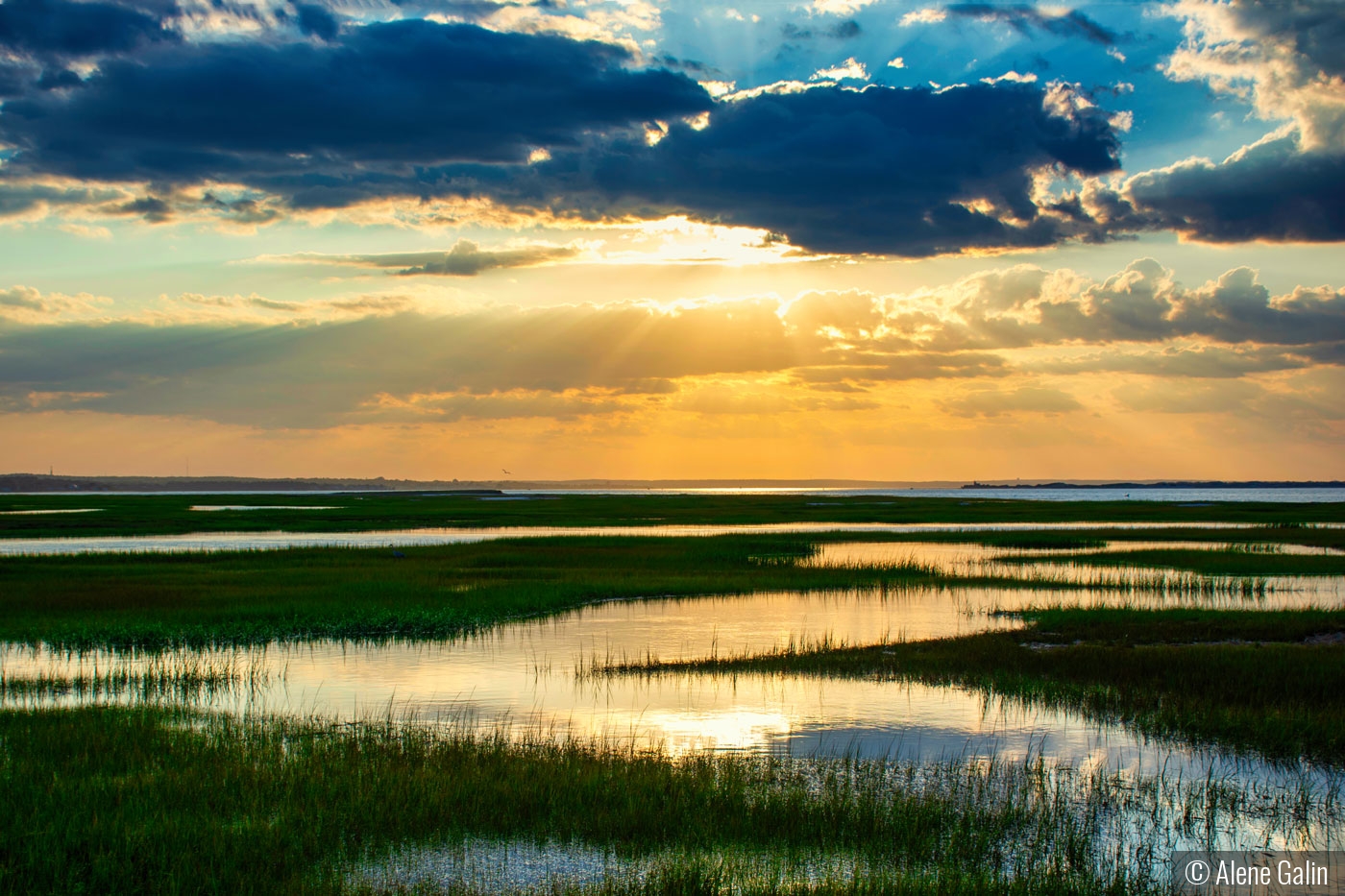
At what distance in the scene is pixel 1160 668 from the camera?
65.8 feet

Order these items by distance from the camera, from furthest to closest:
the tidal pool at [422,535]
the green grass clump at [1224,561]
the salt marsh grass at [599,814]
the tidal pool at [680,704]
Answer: the tidal pool at [422,535]
the green grass clump at [1224,561]
the tidal pool at [680,704]
the salt marsh grass at [599,814]

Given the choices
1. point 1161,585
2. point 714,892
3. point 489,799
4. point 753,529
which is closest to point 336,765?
point 489,799

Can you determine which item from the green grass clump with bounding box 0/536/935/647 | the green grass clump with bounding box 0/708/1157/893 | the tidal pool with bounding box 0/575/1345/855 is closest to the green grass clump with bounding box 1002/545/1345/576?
the green grass clump with bounding box 0/536/935/647

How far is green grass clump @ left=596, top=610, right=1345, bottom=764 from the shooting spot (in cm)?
1603

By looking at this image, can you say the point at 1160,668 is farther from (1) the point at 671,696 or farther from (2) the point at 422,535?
(2) the point at 422,535

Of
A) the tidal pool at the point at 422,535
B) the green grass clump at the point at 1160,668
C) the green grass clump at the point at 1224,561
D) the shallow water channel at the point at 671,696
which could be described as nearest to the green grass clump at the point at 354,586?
the shallow water channel at the point at 671,696

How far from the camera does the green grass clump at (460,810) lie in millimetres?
10055

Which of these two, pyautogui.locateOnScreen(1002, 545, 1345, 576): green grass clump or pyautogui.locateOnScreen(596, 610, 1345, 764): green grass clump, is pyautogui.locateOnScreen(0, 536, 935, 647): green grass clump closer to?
pyautogui.locateOnScreen(596, 610, 1345, 764): green grass clump

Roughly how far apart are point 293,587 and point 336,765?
2189 cm

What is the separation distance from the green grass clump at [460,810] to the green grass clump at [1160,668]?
439cm

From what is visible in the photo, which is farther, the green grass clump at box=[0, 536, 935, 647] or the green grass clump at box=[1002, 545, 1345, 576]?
the green grass clump at box=[1002, 545, 1345, 576]

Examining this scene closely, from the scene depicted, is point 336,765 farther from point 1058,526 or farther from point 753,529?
point 1058,526

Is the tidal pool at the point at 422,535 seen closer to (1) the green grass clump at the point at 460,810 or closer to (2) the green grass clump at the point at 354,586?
(2) the green grass clump at the point at 354,586

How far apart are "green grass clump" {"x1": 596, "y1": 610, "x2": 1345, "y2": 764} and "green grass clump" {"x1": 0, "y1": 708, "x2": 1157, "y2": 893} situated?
14.4 ft
